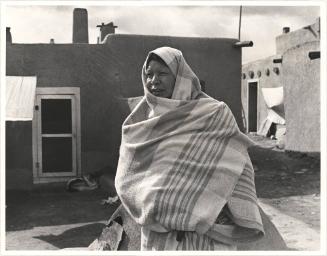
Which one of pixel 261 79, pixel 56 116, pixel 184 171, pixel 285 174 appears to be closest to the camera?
pixel 184 171

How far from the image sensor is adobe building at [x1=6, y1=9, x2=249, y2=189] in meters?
9.22

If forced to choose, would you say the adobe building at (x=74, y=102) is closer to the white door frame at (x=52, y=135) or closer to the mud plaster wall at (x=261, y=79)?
the white door frame at (x=52, y=135)

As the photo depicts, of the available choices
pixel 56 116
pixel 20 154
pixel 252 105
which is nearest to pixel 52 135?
pixel 56 116

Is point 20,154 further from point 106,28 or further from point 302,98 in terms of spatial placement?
point 302,98

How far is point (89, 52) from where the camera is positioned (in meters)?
9.41

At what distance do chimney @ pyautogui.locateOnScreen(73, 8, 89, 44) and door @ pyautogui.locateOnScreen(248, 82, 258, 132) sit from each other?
11.1 meters

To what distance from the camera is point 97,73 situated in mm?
9516

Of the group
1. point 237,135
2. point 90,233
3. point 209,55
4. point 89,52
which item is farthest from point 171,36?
point 237,135

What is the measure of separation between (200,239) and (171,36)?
320 inches

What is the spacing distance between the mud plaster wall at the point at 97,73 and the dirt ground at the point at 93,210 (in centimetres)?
109

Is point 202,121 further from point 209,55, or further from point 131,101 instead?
point 209,55

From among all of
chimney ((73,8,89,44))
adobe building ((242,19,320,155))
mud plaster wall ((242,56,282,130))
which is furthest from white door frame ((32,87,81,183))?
mud plaster wall ((242,56,282,130))

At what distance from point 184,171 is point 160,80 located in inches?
17.5

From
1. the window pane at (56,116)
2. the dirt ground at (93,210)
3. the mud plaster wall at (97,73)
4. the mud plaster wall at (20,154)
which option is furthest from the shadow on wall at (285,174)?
the mud plaster wall at (20,154)
